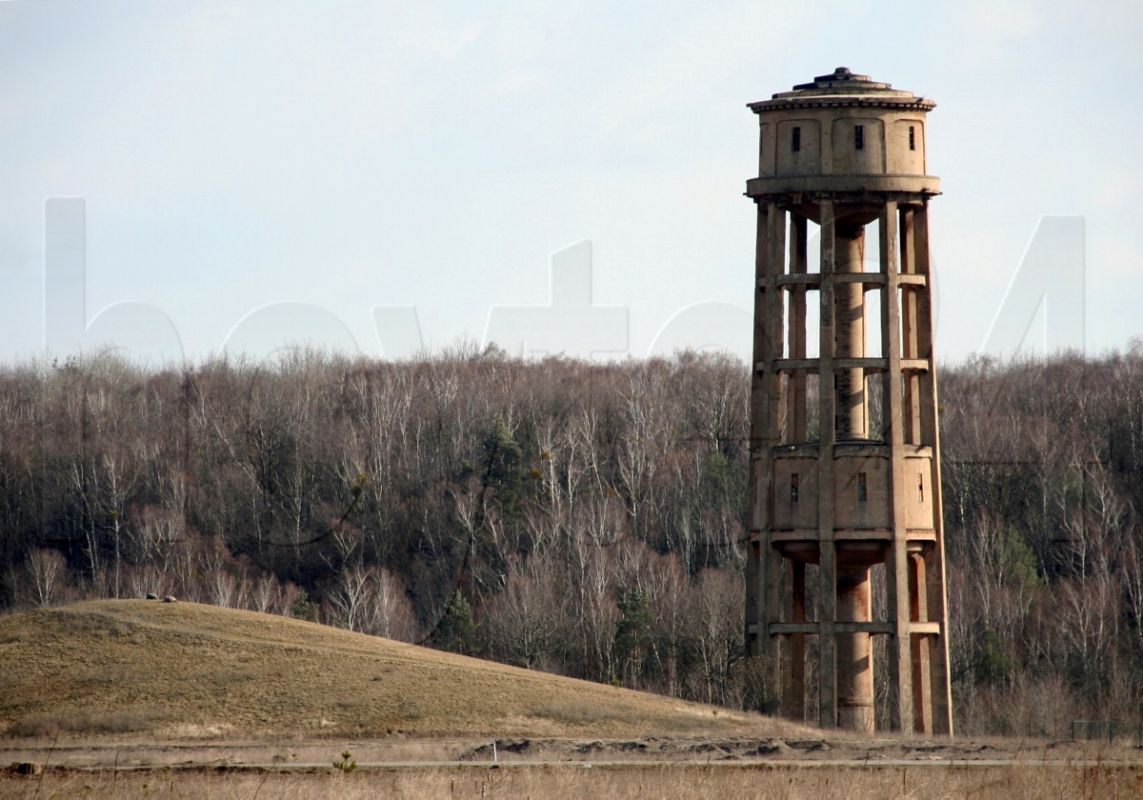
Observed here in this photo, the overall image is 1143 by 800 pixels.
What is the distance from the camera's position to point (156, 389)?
9519 centimetres

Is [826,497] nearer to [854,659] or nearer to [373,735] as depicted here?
[854,659]

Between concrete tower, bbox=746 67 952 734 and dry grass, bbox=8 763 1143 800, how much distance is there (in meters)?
14.2

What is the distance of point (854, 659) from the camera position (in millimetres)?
48781

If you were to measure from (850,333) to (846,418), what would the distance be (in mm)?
1971

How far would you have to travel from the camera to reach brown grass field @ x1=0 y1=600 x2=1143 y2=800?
31984 mm

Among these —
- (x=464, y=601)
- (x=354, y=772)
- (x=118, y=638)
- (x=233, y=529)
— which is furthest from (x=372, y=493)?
(x=354, y=772)

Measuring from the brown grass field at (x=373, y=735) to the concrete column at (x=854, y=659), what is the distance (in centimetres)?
330

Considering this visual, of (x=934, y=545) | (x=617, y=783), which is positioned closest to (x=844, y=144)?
(x=934, y=545)

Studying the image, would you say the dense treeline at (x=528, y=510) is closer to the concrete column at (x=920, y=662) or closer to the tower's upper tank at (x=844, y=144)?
the concrete column at (x=920, y=662)

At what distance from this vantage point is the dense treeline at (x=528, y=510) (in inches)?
2800

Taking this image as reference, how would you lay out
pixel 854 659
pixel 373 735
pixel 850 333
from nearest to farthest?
pixel 373 735
pixel 854 659
pixel 850 333

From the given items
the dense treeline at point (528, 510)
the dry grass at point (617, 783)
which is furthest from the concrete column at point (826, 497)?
the dense treeline at point (528, 510)

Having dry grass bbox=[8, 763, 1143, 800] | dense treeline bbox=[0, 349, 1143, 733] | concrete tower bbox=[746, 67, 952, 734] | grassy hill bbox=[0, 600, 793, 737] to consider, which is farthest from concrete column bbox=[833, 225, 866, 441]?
dense treeline bbox=[0, 349, 1143, 733]

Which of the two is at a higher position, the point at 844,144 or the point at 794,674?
the point at 844,144
